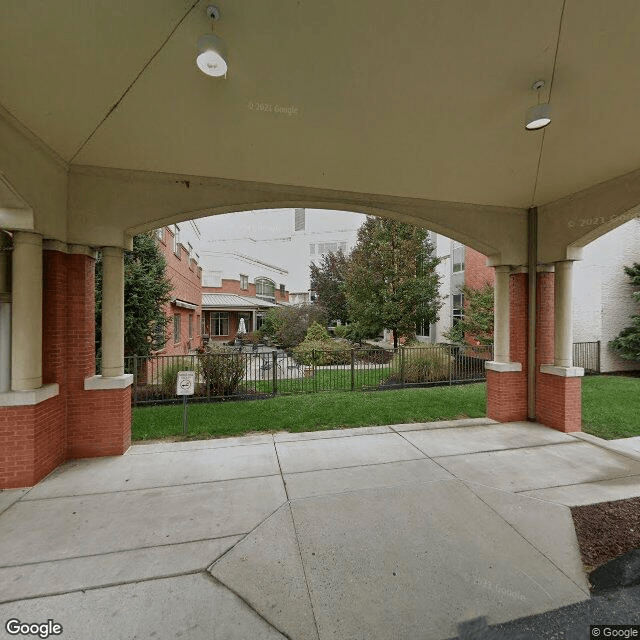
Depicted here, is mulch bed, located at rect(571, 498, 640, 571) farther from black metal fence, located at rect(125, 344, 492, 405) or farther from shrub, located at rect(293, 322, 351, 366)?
shrub, located at rect(293, 322, 351, 366)

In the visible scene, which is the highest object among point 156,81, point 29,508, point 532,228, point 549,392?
point 156,81

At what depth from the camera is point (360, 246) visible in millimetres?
18172

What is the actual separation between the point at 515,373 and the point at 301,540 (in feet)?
18.2

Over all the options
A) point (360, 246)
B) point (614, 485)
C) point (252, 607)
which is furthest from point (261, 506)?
point (360, 246)

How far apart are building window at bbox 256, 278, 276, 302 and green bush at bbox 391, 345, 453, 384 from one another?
27.3 meters

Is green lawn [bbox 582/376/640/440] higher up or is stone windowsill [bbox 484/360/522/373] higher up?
stone windowsill [bbox 484/360/522/373]

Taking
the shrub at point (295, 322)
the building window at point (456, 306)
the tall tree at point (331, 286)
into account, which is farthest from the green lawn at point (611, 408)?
the tall tree at point (331, 286)

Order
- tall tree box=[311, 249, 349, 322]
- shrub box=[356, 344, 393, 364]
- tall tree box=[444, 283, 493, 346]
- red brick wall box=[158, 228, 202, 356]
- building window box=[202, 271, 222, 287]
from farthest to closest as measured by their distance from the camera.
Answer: building window box=[202, 271, 222, 287] → tall tree box=[311, 249, 349, 322] → tall tree box=[444, 283, 493, 346] → red brick wall box=[158, 228, 202, 356] → shrub box=[356, 344, 393, 364]

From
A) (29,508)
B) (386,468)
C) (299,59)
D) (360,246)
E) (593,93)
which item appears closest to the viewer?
(299,59)

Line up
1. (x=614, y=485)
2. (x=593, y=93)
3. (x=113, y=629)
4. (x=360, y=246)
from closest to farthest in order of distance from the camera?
(x=113, y=629), (x=593, y=93), (x=614, y=485), (x=360, y=246)

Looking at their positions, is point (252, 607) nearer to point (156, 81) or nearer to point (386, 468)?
point (386, 468)

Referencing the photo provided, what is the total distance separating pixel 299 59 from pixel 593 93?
2965 mm

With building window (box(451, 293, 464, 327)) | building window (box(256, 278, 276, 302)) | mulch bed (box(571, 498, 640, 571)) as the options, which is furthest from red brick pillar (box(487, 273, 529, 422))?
building window (box(256, 278, 276, 302))

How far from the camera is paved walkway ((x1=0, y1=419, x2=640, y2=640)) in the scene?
7.74 ft
